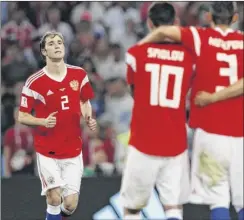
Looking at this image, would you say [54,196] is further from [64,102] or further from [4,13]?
[4,13]

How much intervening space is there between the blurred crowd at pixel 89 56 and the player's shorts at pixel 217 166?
2.84 m

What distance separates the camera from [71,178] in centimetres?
780

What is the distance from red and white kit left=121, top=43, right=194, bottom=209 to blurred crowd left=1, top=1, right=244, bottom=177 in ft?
8.35

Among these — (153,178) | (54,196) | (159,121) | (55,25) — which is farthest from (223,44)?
(55,25)

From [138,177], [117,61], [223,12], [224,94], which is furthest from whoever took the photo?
[117,61]

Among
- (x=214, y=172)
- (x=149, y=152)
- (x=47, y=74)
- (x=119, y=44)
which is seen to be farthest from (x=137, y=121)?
(x=119, y=44)

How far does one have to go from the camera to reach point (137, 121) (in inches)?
269

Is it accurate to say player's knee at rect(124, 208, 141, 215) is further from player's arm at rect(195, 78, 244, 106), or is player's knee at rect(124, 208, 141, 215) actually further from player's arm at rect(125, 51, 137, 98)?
player's arm at rect(195, 78, 244, 106)

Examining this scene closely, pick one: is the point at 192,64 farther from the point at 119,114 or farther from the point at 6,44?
the point at 6,44

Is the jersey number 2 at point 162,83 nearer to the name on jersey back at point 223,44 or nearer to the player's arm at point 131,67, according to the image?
the player's arm at point 131,67

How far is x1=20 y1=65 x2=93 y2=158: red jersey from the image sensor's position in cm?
761

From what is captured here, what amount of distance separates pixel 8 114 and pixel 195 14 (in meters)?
2.74

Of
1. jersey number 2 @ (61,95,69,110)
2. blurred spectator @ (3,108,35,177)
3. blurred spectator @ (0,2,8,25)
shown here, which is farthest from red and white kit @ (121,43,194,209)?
blurred spectator @ (0,2,8,25)

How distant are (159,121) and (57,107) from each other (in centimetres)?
108
